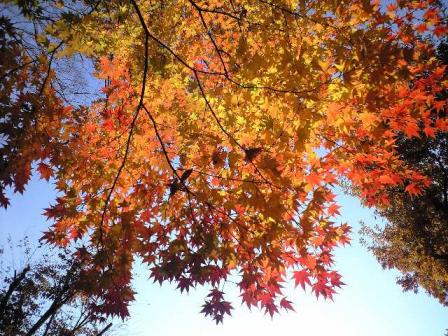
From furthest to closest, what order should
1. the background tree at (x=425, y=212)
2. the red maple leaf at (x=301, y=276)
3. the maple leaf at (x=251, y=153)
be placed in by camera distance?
1. the background tree at (x=425, y=212)
2. the red maple leaf at (x=301, y=276)
3. the maple leaf at (x=251, y=153)

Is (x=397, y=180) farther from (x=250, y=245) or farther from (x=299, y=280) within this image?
(x=250, y=245)

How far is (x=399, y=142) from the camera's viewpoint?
12023 millimetres

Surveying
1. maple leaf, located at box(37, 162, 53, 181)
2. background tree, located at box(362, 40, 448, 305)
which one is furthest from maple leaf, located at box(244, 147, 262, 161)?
background tree, located at box(362, 40, 448, 305)

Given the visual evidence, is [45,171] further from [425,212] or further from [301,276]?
[425,212]

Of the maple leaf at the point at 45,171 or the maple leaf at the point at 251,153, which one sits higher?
the maple leaf at the point at 45,171

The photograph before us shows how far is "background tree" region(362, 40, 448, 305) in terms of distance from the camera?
11.4 meters

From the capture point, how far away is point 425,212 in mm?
11812

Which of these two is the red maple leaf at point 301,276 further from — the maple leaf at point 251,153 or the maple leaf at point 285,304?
the maple leaf at point 251,153

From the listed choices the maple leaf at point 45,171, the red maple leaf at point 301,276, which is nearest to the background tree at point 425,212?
the red maple leaf at point 301,276

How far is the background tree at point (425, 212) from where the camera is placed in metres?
11.4

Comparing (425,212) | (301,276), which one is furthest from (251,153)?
(425,212)

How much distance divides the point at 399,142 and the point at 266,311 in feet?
33.5

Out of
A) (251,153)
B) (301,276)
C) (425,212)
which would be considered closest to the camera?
(251,153)

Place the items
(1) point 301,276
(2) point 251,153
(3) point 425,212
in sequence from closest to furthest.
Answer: (2) point 251,153
(1) point 301,276
(3) point 425,212
